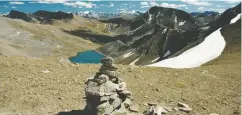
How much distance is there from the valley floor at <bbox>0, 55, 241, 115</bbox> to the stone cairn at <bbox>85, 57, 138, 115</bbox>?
2.71 meters

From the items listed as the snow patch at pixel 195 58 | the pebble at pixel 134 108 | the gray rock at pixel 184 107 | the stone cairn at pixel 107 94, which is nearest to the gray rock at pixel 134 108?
the pebble at pixel 134 108

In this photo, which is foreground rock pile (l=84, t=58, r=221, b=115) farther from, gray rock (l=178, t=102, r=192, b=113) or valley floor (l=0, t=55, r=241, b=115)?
valley floor (l=0, t=55, r=241, b=115)

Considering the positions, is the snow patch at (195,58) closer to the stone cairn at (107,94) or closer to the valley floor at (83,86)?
the valley floor at (83,86)

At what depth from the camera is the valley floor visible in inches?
1100

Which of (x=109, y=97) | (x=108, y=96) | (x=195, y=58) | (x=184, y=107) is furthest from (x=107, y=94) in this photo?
(x=195, y=58)

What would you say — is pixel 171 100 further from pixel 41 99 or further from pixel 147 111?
pixel 41 99

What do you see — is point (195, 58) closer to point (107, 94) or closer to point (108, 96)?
point (108, 96)

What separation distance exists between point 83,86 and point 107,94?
8095 millimetres

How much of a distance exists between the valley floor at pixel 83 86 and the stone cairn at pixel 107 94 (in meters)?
2.71

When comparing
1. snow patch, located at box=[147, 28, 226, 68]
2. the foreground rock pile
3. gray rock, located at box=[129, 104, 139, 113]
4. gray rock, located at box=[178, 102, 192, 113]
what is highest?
the foreground rock pile

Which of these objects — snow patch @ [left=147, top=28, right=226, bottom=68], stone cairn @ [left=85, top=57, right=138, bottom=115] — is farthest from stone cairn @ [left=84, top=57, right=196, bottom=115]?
snow patch @ [left=147, top=28, right=226, bottom=68]

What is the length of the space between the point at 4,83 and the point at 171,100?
13.6 m

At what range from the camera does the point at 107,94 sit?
79.4 ft

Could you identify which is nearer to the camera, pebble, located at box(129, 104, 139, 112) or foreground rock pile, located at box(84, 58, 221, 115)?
foreground rock pile, located at box(84, 58, 221, 115)
